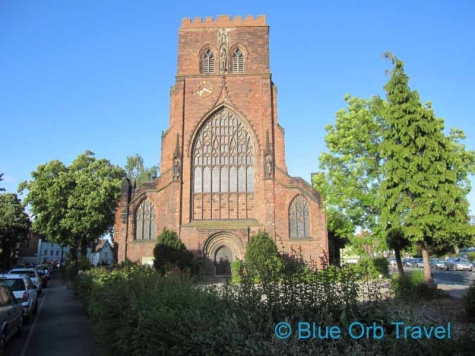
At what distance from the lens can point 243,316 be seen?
488 cm

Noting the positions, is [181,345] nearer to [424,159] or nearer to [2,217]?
[424,159]

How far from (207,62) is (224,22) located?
3.91 meters

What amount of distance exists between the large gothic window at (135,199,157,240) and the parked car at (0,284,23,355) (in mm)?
20097

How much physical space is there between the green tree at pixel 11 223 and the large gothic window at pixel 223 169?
27.1 meters

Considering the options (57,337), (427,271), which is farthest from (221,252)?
(57,337)

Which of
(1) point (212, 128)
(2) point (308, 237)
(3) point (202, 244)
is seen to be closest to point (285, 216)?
(2) point (308, 237)

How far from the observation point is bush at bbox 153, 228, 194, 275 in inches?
1101

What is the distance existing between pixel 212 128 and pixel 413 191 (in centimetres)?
1829

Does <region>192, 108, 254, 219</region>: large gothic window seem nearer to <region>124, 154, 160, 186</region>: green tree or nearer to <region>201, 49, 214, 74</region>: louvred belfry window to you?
<region>201, 49, 214, 74</region>: louvred belfry window

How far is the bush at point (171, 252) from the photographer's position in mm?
27969

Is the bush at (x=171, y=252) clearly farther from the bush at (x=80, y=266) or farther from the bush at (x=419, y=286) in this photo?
the bush at (x=419, y=286)

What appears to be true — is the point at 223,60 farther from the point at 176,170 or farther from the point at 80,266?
the point at 80,266

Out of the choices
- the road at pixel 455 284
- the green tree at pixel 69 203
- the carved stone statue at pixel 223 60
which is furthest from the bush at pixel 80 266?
the road at pixel 455 284

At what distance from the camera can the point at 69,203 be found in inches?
1453
